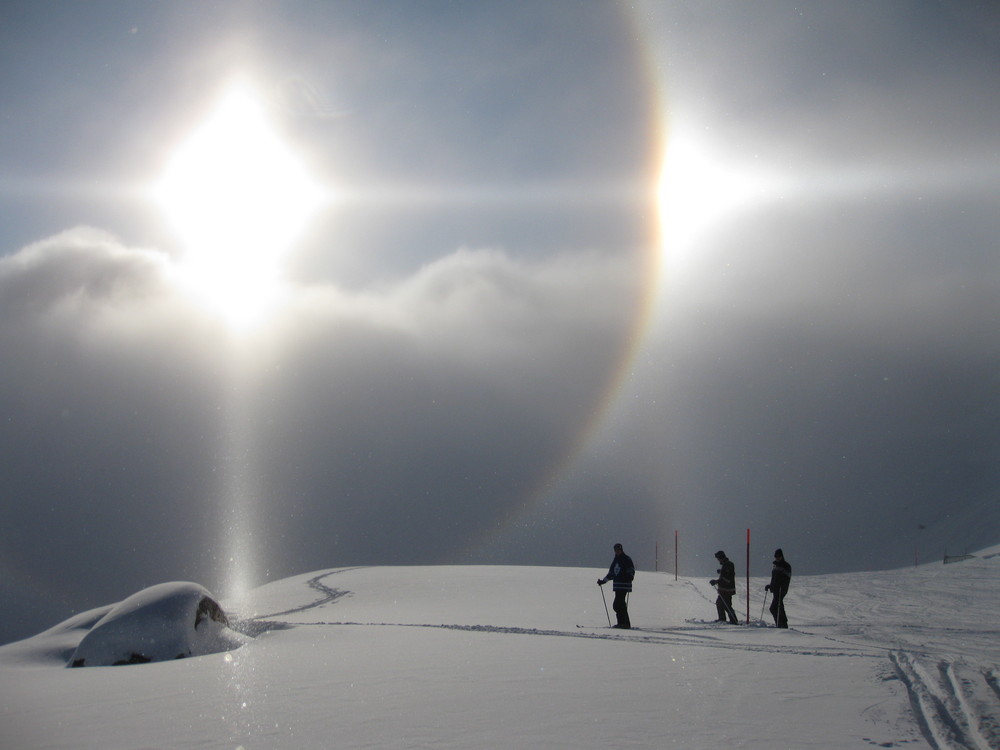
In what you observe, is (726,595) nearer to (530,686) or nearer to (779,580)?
(779,580)

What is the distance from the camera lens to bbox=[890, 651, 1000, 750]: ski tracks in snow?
5.82m

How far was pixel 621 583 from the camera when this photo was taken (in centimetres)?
1338

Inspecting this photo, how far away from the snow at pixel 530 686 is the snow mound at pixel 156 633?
0.45 metres

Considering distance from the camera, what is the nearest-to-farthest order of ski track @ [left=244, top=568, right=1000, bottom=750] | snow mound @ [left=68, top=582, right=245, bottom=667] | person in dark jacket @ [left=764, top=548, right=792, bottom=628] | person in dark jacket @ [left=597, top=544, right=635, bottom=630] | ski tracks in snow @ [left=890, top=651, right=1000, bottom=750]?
ski tracks in snow @ [left=890, top=651, right=1000, bottom=750]
ski track @ [left=244, top=568, right=1000, bottom=750]
snow mound @ [left=68, top=582, right=245, bottom=667]
person in dark jacket @ [left=597, top=544, right=635, bottom=630]
person in dark jacket @ [left=764, top=548, right=792, bottom=628]

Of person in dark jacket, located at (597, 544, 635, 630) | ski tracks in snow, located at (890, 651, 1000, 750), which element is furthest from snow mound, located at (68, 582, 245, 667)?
ski tracks in snow, located at (890, 651, 1000, 750)

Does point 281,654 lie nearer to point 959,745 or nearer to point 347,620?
point 347,620

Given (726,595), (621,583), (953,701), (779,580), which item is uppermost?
(621,583)

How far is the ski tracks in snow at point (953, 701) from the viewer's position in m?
5.82

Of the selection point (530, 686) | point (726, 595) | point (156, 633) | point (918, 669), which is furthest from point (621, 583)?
point (156, 633)

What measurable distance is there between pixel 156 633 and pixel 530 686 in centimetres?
601

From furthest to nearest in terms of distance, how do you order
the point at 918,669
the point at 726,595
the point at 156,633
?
the point at 726,595 < the point at 156,633 < the point at 918,669

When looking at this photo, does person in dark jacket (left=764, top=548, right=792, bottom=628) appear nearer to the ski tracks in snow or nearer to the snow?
the snow

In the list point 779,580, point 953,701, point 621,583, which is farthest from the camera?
point 779,580

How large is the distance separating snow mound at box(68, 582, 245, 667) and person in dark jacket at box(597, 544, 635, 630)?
6.12 metres
